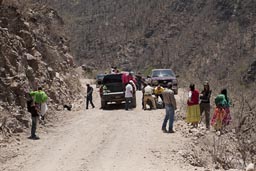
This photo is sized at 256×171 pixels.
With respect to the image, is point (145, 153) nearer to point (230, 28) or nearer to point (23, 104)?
point (23, 104)

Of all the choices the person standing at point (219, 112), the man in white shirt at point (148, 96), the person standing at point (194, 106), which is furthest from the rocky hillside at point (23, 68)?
the person standing at point (219, 112)

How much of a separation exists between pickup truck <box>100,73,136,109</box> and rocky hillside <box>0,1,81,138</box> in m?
2.09

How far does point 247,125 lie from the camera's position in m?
18.1

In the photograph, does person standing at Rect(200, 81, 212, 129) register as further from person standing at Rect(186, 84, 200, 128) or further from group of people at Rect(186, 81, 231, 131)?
person standing at Rect(186, 84, 200, 128)

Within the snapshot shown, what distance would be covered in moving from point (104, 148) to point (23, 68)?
306 inches

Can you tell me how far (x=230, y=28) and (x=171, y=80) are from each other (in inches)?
2548

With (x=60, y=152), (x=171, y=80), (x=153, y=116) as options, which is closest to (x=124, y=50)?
(x=171, y=80)

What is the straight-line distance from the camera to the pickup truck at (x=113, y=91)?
83.0ft

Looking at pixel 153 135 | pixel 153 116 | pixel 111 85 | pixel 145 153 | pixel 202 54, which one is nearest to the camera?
pixel 145 153

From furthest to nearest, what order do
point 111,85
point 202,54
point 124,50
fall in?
point 124,50 < point 202,54 < point 111,85

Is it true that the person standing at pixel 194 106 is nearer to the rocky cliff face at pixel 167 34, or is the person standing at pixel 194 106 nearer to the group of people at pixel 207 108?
the group of people at pixel 207 108

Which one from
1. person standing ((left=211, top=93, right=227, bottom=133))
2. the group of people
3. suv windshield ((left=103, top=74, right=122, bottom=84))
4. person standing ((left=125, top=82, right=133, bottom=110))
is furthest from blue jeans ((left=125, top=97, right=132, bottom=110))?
person standing ((left=211, top=93, right=227, bottom=133))

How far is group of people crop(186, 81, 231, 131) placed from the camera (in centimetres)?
1709

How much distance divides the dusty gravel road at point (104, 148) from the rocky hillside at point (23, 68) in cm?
137
